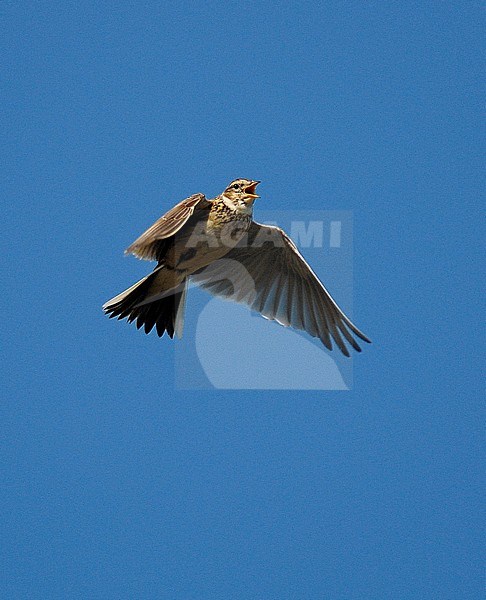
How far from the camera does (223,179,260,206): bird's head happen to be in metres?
6.83

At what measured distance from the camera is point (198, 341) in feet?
24.5

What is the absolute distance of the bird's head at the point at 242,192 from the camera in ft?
22.4

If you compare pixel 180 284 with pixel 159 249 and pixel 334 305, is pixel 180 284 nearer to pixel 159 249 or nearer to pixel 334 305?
pixel 159 249

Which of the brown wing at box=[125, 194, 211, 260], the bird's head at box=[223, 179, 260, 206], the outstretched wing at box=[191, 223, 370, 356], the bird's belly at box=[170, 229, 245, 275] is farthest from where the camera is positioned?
the outstretched wing at box=[191, 223, 370, 356]

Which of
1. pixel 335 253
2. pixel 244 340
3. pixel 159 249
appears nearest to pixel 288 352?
pixel 244 340

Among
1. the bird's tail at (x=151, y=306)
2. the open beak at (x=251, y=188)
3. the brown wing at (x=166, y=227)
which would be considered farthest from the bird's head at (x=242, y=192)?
the bird's tail at (x=151, y=306)

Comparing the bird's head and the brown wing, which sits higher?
the bird's head

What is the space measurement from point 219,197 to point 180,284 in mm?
771

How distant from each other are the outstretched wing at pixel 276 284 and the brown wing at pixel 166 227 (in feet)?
2.92

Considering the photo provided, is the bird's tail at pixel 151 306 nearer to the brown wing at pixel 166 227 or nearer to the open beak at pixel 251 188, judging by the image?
the brown wing at pixel 166 227

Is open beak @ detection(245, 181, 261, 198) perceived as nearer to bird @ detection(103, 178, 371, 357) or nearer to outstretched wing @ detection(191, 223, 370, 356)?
bird @ detection(103, 178, 371, 357)

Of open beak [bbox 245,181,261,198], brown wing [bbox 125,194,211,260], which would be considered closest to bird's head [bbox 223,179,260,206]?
open beak [bbox 245,181,261,198]

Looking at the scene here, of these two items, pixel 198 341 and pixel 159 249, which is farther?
pixel 198 341

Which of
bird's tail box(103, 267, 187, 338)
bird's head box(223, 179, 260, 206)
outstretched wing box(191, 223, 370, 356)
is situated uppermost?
bird's head box(223, 179, 260, 206)
